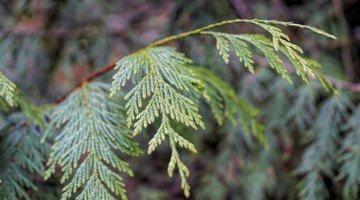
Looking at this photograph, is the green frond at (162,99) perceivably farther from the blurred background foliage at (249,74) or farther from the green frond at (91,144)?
the blurred background foliage at (249,74)

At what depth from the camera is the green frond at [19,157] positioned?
4.52 ft

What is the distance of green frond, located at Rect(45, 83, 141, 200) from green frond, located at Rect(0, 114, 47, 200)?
11cm

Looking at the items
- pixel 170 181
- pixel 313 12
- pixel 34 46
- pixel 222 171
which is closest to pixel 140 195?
pixel 170 181

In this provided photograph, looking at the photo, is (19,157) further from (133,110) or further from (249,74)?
(249,74)

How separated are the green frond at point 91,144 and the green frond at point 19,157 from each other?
11 centimetres

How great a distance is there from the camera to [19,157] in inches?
57.6

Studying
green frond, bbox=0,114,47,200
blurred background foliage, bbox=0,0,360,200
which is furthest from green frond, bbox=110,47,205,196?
blurred background foliage, bbox=0,0,360,200

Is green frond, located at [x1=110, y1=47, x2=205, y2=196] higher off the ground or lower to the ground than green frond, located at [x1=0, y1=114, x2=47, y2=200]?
lower

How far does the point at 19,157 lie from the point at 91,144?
0.32 m

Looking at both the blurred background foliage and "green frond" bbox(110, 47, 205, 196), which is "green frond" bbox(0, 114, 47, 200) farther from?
the blurred background foliage

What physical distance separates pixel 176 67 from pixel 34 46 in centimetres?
159

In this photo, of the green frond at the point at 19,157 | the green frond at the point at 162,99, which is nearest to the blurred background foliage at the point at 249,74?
the green frond at the point at 19,157

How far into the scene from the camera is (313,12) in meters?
2.83

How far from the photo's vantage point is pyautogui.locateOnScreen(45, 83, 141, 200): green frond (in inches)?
48.5
